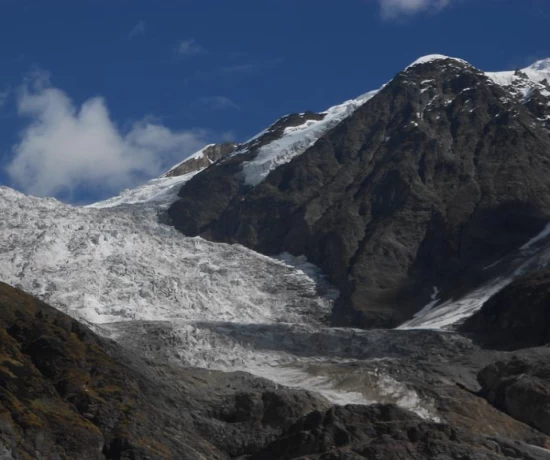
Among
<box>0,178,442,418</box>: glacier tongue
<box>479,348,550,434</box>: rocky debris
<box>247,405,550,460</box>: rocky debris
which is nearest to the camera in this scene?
<box>247,405,550,460</box>: rocky debris

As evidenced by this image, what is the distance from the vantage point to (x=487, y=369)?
115 m

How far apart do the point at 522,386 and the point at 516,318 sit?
26181 millimetres

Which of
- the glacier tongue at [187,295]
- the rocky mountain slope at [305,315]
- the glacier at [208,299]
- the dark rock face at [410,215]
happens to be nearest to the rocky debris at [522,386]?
Result: the rocky mountain slope at [305,315]

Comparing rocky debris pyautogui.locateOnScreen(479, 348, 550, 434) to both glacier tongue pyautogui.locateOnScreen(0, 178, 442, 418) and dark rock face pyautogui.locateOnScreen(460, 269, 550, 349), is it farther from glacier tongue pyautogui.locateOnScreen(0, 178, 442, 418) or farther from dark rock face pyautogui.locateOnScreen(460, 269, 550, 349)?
dark rock face pyautogui.locateOnScreen(460, 269, 550, 349)

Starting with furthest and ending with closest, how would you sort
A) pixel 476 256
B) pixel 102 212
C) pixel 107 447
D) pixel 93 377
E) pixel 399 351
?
pixel 102 212 < pixel 476 256 < pixel 399 351 < pixel 93 377 < pixel 107 447

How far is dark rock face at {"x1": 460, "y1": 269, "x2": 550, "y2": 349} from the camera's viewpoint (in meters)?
132

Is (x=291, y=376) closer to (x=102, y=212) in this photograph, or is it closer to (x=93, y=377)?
(x=93, y=377)

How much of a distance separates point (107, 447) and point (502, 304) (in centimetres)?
6338

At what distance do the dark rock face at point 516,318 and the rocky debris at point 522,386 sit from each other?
1400 cm

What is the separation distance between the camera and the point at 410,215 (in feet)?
582

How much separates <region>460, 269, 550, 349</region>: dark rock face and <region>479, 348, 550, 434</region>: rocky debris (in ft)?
45.9

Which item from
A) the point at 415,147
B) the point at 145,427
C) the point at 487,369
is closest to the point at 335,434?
the point at 145,427

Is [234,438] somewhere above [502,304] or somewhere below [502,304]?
below

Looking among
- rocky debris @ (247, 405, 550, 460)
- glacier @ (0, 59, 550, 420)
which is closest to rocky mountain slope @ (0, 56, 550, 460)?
rocky debris @ (247, 405, 550, 460)
